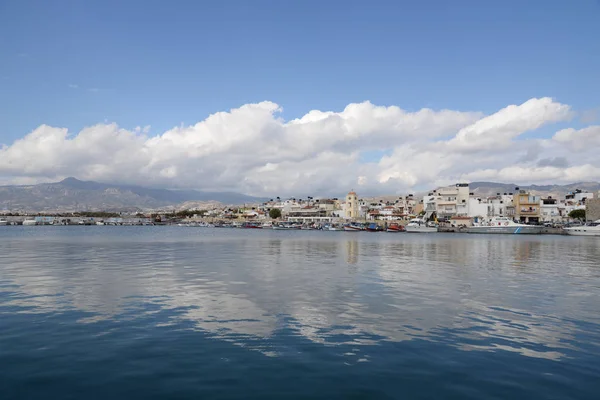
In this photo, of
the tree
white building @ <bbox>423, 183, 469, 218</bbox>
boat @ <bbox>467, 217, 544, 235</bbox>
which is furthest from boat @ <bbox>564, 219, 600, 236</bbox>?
white building @ <bbox>423, 183, 469, 218</bbox>

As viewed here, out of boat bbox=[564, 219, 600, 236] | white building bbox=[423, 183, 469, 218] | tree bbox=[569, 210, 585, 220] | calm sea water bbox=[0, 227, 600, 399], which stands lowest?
boat bbox=[564, 219, 600, 236]

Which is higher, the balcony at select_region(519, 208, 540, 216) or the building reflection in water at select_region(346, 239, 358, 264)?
the balcony at select_region(519, 208, 540, 216)

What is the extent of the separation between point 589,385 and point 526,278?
18.8m

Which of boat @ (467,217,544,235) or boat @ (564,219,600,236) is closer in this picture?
boat @ (564,219,600,236)

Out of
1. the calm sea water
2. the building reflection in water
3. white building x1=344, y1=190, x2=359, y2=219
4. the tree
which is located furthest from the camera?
white building x1=344, y1=190, x2=359, y2=219

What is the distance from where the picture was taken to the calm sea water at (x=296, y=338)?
906 cm

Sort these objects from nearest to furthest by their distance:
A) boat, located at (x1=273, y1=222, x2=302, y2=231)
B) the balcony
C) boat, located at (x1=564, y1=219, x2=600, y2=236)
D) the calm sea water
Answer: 1. the calm sea water
2. boat, located at (x1=564, y1=219, x2=600, y2=236)
3. the balcony
4. boat, located at (x1=273, y1=222, x2=302, y2=231)

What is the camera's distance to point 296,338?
41.2 ft

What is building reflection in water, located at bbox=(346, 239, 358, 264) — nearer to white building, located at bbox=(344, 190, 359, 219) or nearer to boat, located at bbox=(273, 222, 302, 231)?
boat, located at bbox=(273, 222, 302, 231)

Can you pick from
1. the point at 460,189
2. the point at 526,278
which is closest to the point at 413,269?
the point at 526,278

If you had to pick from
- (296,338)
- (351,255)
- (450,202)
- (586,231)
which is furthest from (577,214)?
(296,338)

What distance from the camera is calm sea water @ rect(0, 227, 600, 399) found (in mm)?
9062

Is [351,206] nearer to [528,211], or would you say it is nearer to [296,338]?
[528,211]

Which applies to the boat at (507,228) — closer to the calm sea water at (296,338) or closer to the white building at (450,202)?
the white building at (450,202)
